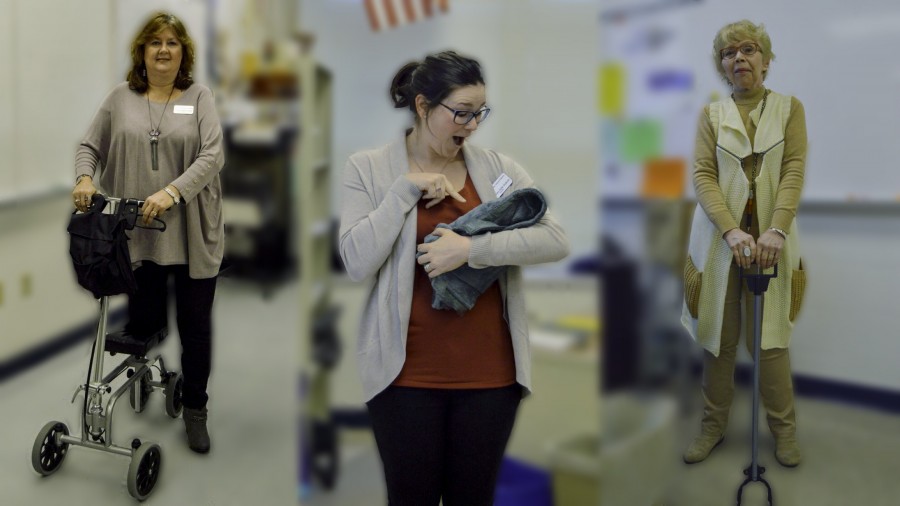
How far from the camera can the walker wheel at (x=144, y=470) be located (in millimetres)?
1630

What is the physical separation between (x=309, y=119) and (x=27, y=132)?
65 centimetres

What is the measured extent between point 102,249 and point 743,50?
4.67 ft

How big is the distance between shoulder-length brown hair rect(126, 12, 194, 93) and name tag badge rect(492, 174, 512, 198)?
71 centimetres

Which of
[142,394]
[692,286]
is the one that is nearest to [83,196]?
[142,394]

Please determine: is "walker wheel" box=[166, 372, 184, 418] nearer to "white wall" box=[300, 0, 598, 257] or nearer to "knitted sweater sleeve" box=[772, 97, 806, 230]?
"white wall" box=[300, 0, 598, 257]

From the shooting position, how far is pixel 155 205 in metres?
1.49

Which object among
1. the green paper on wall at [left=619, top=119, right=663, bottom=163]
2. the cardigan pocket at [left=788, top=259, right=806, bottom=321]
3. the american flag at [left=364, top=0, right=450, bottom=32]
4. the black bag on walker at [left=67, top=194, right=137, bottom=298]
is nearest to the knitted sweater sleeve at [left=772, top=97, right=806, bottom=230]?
the cardigan pocket at [left=788, top=259, right=806, bottom=321]

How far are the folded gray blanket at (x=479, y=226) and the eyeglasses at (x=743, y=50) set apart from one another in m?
0.55

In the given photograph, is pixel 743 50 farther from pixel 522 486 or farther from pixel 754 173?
pixel 522 486

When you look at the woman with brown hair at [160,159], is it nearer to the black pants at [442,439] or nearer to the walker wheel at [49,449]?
the walker wheel at [49,449]

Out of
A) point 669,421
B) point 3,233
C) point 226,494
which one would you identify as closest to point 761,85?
point 669,421

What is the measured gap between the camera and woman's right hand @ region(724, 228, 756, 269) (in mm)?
1485

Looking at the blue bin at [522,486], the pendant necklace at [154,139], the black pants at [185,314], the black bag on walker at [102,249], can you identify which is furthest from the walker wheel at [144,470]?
the blue bin at [522,486]

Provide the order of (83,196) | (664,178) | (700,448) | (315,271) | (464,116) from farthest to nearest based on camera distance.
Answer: (315,271) → (664,178) → (700,448) → (83,196) → (464,116)
